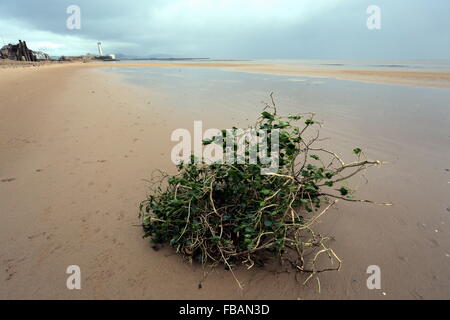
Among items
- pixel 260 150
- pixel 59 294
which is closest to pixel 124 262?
pixel 59 294

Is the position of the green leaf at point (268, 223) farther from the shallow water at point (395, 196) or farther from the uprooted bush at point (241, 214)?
the shallow water at point (395, 196)

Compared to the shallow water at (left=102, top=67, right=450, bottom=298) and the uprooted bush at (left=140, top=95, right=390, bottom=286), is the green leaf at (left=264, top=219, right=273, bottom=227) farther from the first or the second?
the shallow water at (left=102, top=67, right=450, bottom=298)

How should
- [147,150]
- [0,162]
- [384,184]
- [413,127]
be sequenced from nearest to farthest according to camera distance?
[384,184] < [0,162] < [147,150] < [413,127]

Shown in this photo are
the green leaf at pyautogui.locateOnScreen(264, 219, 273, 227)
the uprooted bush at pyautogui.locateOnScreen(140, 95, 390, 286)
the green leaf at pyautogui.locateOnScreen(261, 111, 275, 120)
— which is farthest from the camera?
the green leaf at pyautogui.locateOnScreen(261, 111, 275, 120)

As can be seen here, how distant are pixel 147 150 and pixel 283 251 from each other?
10.3ft

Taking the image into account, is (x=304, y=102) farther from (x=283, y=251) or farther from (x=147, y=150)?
(x=283, y=251)

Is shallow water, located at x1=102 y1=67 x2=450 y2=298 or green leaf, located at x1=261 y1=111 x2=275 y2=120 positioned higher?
green leaf, located at x1=261 y1=111 x2=275 y2=120

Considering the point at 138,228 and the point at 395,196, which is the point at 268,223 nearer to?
the point at 138,228

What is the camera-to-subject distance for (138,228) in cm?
249

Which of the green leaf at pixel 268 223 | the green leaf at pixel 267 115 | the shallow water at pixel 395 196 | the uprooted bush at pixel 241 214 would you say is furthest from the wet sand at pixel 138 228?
the green leaf at pixel 267 115

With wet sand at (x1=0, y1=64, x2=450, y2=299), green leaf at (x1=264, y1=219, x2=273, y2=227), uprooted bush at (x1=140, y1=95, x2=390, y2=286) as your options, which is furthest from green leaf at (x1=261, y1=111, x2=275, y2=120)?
wet sand at (x1=0, y1=64, x2=450, y2=299)

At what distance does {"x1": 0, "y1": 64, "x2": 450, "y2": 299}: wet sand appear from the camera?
6.23ft

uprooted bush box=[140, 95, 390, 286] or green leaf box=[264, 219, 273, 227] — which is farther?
uprooted bush box=[140, 95, 390, 286]

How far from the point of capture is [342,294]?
1.87 m
